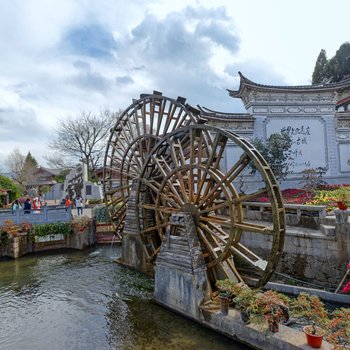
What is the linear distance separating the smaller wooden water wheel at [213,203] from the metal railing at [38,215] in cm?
568

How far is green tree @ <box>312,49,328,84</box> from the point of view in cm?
2870

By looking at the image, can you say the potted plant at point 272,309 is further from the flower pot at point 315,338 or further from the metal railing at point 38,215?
the metal railing at point 38,215

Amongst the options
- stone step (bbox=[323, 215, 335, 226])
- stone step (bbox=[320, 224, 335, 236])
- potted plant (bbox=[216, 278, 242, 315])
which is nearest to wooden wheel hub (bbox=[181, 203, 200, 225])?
potted plant (bbox=[216, 278, 242, 315])

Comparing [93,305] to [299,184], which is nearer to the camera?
[93,305]

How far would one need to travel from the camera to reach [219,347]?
Answer: 16.1 ft

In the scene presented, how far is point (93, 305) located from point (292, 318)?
4.55m

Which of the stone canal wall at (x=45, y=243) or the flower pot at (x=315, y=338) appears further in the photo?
the stone canal wall at (x=45, y=243)

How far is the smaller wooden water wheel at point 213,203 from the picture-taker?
5.75m

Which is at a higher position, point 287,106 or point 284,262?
point 287,106

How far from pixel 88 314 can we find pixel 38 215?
745cm

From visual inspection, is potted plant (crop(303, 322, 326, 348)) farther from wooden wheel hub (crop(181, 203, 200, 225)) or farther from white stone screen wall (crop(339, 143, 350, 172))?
white stone screen wall (crop(339, 143, 350, 172))

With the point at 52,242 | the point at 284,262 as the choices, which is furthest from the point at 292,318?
the point at 52,242

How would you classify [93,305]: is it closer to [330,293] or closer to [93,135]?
[330,293]

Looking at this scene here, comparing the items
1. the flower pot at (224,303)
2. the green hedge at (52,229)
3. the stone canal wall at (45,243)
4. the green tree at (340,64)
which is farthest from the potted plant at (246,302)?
the green tree at (340,64)
